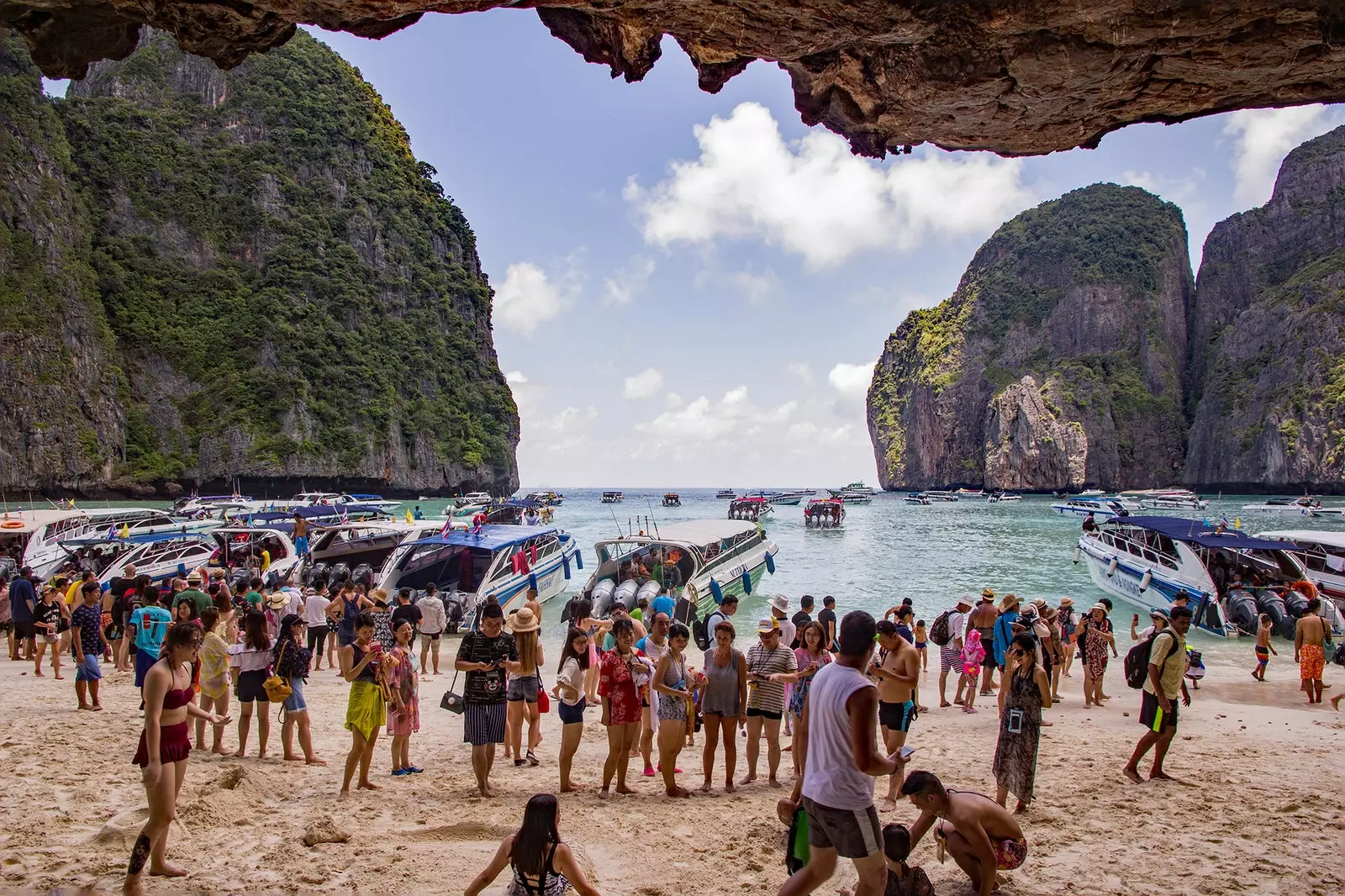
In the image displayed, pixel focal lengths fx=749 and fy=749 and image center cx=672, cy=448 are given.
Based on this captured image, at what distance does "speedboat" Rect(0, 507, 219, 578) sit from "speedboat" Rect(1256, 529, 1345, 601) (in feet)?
99.2

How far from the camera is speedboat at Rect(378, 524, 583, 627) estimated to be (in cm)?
1691

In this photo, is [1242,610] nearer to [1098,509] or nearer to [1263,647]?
[1263,647]

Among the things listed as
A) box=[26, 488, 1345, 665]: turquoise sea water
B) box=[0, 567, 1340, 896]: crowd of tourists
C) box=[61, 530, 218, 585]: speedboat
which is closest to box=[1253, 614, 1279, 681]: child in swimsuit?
box=[0, 567, 1340, 896]: crowd of tourists

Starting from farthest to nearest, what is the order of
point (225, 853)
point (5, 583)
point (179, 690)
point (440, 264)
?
1. point (440, 264)
2. point (5, 583)
3. point (225, 853)
4. point (179, 690)

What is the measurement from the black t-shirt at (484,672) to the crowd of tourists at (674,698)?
2 centimetres

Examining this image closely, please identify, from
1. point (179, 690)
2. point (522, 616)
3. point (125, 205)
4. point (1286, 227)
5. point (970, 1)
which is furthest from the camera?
point (1286, 227)

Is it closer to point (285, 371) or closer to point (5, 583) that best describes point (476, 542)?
point (5, 583)

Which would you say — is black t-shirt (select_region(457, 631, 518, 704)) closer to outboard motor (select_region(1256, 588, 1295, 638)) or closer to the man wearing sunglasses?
the man wearing sunglasses

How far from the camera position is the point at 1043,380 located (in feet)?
382

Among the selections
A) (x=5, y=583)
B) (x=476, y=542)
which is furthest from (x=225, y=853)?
(x=5, y=583)

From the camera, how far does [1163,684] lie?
650cm

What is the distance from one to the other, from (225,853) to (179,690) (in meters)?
1.26

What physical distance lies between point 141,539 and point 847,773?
22095 millimetres

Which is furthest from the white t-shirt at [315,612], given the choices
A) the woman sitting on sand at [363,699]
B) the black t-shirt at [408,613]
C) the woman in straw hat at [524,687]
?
the woman sitting on sand at [363,699]
